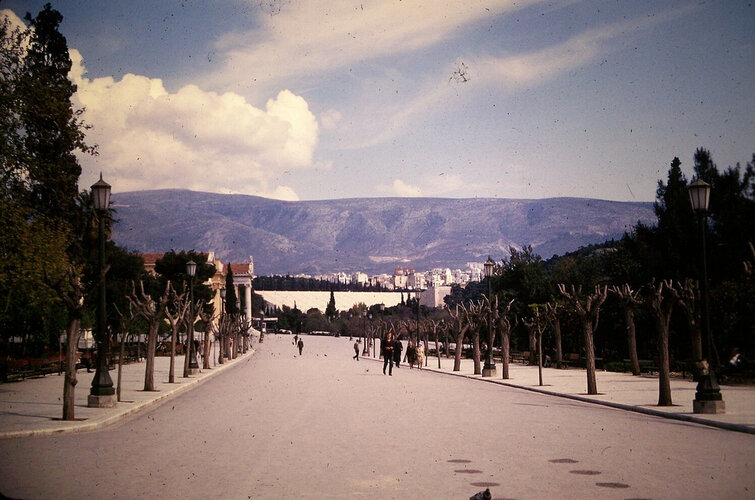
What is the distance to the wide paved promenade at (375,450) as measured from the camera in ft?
34.1

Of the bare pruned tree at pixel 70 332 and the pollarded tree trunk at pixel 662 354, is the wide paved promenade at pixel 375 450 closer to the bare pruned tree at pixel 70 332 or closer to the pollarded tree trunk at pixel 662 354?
the bare pruned tree at pixel 70 332

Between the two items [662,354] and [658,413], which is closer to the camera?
[658,413]

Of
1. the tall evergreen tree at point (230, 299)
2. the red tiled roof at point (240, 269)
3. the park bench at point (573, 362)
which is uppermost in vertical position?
the red tiled roof at point (240, 269)

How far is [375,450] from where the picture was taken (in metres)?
14.0

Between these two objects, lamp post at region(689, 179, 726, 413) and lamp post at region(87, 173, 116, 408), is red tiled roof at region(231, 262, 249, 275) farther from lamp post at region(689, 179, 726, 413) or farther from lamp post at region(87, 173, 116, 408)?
lamp post at region(689, 179, 726, 413)

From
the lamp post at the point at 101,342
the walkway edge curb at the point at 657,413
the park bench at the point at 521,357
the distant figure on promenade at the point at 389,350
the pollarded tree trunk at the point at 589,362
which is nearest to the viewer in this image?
the walkway edge curb at the point at 657,413

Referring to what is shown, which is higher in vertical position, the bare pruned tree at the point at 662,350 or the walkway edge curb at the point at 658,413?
the bare pruned tree at the point at 662,350

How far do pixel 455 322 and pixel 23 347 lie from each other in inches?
1075

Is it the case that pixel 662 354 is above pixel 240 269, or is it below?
below

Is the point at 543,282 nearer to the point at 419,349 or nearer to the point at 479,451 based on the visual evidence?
the point at 419,349

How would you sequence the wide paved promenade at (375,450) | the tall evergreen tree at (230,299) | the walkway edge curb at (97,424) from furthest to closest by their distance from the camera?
the tall evergreen tree at (230,299) → the walkway edge curb at (97,424) → the wide paved promenade at (375,450)

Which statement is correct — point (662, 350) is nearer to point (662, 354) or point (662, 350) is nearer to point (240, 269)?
point (662, 354)

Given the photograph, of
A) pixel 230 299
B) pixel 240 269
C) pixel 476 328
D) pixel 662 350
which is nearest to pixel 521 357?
pixel 476 328

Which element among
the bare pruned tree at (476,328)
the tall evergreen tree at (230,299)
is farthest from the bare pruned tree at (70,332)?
the tall evergreen tree at (230,299)
